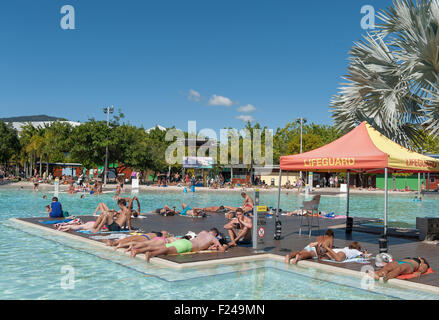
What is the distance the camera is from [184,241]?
Answer: 9.30 metres

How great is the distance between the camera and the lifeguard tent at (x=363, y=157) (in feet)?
32.0

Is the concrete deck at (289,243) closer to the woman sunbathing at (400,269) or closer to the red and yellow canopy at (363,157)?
the woman sunbathing at (400,269)

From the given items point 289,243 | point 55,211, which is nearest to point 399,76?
point 289,243

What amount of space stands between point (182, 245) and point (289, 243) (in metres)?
3.34

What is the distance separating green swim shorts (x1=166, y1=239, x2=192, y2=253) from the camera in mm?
9133

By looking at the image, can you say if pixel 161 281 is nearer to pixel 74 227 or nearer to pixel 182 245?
pixel 182 245

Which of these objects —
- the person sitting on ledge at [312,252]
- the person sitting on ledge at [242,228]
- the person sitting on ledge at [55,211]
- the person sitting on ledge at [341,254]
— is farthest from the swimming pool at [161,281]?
the person sitting on ledge at [55,211]

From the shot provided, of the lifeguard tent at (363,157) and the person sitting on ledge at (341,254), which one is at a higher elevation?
the lifeguard tent at (363,157)

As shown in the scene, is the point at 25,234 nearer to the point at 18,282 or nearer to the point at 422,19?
the point at 18,282

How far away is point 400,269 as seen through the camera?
7312mm

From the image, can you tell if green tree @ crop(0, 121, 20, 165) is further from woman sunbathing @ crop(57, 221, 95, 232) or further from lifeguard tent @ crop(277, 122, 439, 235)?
lifeguard tent @ crop(277, 122, 439, 235)

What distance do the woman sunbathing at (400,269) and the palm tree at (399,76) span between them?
15.3 ft

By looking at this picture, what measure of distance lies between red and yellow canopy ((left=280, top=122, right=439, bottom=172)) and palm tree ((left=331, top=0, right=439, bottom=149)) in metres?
0.97
